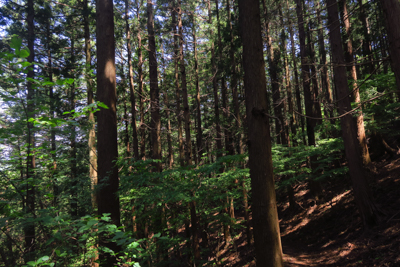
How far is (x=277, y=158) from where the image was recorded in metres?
8.66

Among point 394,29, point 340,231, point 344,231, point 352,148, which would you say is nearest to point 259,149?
point 394,29

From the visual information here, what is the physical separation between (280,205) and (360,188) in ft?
27.8

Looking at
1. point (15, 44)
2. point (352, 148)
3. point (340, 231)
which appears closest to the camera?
point (15, 44)

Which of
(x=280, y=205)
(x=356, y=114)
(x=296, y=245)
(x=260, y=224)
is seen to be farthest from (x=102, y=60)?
(x=280, y=205)

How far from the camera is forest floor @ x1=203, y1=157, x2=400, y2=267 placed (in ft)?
20.8

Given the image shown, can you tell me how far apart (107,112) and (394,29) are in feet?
A: 19.4

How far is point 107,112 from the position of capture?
543 cm

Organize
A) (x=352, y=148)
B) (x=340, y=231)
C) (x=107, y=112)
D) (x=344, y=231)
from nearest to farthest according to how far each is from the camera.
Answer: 1. (x=107, y=112)
2. (x=352, y=148)
3. (x=344, y=231)
4. (x=340, y=231)

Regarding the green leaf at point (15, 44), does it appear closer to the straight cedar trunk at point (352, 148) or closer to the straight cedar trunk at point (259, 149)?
the straight cedar trunk at point (259, 149)

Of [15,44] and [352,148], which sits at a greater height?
[15,44]

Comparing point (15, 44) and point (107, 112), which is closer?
point (15, 44)

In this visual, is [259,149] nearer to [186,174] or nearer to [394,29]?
[394,29]

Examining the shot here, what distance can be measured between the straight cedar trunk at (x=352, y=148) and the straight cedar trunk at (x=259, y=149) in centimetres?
521

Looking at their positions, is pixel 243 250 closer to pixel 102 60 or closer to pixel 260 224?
pixel 260 224
